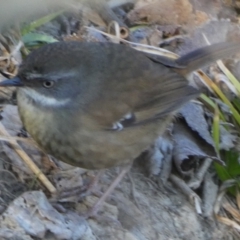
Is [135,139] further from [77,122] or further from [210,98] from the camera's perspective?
[210,98]

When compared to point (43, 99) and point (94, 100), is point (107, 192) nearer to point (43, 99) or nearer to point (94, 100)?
point (94, 100)

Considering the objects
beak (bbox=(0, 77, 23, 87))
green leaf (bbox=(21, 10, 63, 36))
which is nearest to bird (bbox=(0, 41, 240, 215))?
beak (bbox=(0, 77, 23, 87))

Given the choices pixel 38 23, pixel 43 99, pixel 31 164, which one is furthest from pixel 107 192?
pixel 38 23

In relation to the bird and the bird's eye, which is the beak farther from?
the bird's eye

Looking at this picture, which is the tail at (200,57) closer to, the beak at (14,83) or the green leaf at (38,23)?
the green leaf at (38,23)

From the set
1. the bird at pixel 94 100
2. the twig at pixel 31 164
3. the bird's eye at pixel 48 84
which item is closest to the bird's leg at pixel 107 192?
the bird at pixel 94 100
